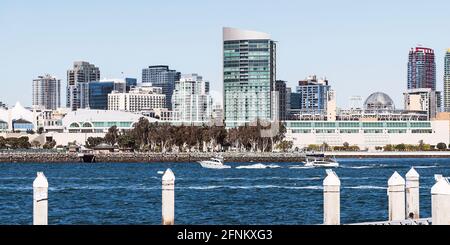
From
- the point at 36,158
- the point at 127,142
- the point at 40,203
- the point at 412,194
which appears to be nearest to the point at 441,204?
the point at 40,203

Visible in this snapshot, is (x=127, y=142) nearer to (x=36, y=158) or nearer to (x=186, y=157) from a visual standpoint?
(x=186, y=157)

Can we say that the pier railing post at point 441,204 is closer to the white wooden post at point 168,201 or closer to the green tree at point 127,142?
the white wooden post at point 168,201

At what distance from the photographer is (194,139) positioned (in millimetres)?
182125

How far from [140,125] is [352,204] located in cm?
13871

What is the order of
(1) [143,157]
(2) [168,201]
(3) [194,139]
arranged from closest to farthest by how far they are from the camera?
A: (2) [168,201], (1) [143,157], (3) [194,139]

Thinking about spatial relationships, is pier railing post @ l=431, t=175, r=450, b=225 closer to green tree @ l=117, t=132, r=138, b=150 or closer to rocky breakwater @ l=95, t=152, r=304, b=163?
rocky breakwater @ l=95, t=152, r=304, b=163

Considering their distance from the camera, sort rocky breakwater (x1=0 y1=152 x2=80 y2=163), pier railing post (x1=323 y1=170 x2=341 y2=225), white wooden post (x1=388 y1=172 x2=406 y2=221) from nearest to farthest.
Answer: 1. pier railing post (x1=323 y1=170 x2=341 y2=225)
2. white wooden post (x1=388 y1=172 x2=406 y2=221)
3. rocky breakwater (x1=0 y1=152 x2=80 y2=163)

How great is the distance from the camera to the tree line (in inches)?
7185

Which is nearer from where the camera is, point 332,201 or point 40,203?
point 332,201

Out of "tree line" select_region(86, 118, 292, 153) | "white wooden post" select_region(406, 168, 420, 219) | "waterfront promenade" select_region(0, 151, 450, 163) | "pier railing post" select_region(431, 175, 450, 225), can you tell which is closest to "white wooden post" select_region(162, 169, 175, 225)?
"white wooden post" select_region(406, 168, 420, 219)
